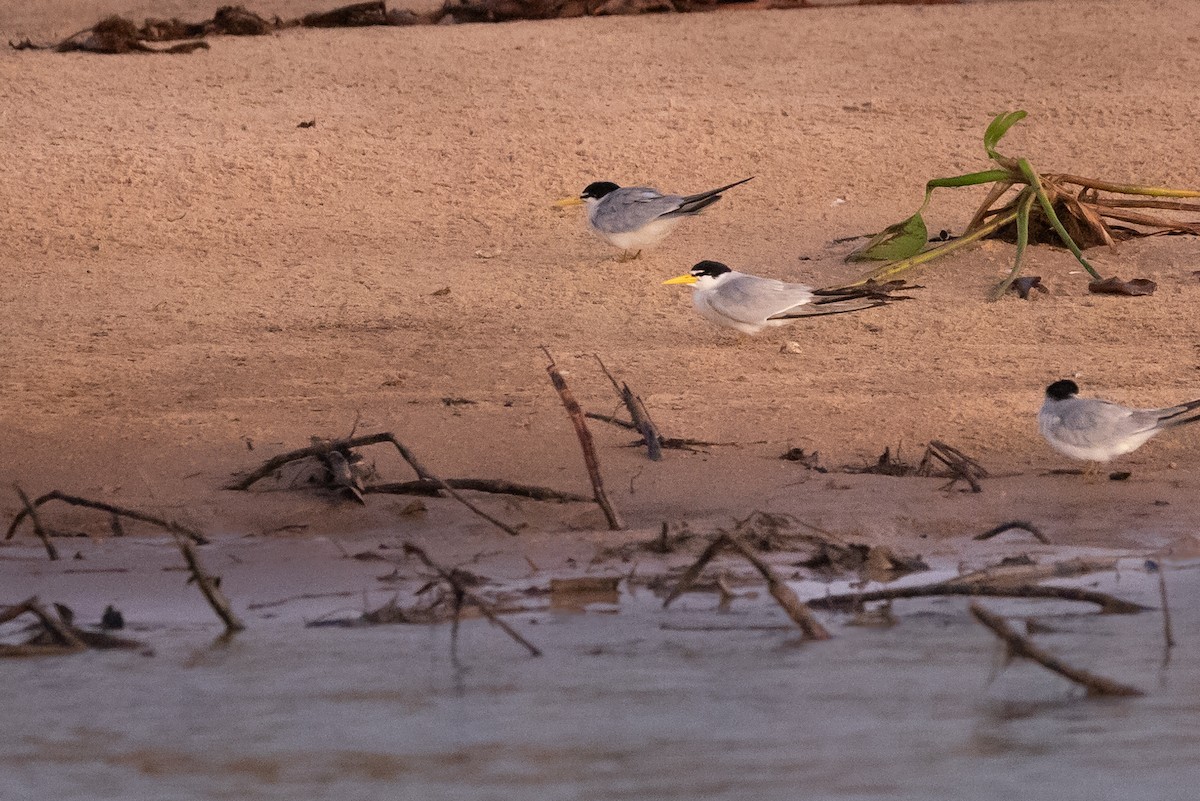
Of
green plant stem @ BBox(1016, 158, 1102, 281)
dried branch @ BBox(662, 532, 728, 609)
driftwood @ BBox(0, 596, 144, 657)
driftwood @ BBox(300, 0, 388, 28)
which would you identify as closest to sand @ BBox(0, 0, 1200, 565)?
green plant stem @ BBox(1016, 158, 1102, 281)

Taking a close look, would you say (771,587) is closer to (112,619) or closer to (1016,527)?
(1016,527)

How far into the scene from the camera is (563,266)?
7891 millimetres

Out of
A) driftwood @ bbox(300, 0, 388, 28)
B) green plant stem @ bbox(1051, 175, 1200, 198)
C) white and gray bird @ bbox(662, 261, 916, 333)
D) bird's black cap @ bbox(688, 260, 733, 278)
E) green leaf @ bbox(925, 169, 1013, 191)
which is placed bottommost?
white and gray bird @ bbox(662, 261, 916, 333)

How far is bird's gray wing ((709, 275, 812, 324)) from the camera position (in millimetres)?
6758

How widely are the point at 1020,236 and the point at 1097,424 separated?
2.29 meters

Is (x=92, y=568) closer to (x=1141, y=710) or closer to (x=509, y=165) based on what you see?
(x=1141, y=710)

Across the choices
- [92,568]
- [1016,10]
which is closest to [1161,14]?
[1016,10]

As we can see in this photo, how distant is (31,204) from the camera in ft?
26.9

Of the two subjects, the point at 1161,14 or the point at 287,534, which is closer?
the point at 287,534

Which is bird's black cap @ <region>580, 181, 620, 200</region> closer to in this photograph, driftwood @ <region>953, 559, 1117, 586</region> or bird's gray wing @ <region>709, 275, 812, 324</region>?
bird's gray wing @ <region>709, 275, 812, 324</region>

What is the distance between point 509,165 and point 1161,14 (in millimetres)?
4429

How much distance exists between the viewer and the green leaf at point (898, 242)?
759cm

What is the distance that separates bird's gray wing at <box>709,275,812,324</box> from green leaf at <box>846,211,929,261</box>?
0.91 meters

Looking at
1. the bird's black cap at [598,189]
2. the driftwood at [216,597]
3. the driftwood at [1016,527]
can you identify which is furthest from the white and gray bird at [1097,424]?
the bird's black cap at [598,189]
